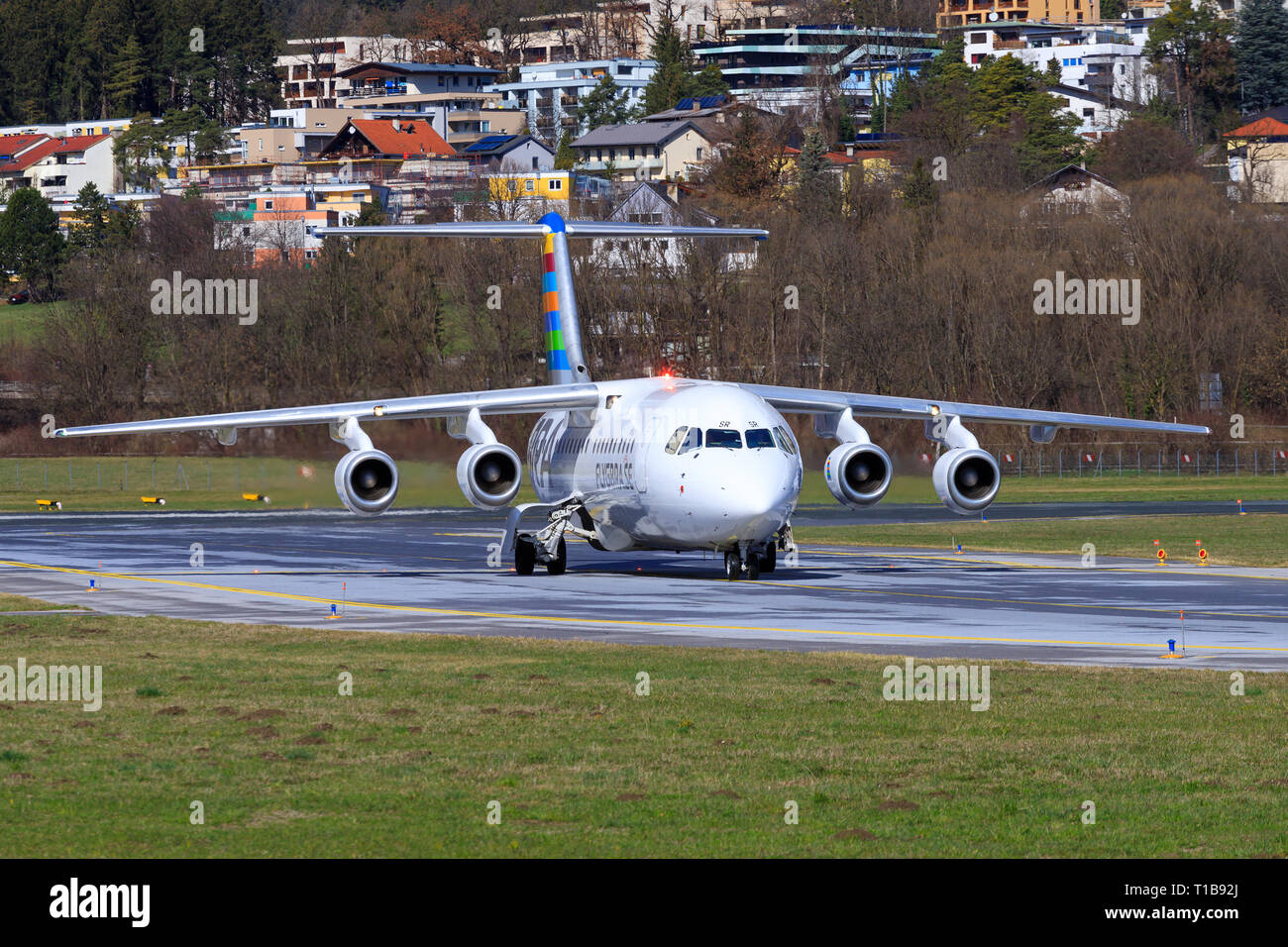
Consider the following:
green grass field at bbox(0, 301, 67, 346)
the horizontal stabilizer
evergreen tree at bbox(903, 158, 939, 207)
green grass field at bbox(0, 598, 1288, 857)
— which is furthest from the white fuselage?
evergreen tree at bbox(903, 158, 939, 207)

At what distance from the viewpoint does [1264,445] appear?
8381cm

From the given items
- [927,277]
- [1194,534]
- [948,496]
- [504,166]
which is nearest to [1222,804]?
[948,496]

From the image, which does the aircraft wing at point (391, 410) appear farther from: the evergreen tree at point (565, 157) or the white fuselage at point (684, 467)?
the evergreen tree at point (565, 157)

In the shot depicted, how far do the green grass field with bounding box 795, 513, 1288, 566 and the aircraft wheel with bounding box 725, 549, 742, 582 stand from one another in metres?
9.58

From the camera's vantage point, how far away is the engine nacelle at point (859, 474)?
35531 millimetres

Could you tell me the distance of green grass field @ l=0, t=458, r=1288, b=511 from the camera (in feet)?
179

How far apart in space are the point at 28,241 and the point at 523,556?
412ft

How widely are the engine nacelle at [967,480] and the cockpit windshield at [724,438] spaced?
496 cm

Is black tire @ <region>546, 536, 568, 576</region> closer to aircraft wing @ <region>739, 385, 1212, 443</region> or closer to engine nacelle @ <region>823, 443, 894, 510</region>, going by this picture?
aircraft wing @ <region>739, 385, 1212, 443</region>

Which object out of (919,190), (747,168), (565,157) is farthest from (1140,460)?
(565,157)

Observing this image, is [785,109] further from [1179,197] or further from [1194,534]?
[1194,534]

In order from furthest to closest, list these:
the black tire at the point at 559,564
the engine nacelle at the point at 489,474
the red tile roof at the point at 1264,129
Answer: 1. the red tile roof at the point at 1264,129
2. the black tire at the point at 559,564
3. the engine nacelle at the point at 489,474

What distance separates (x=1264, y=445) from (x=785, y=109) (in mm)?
117139

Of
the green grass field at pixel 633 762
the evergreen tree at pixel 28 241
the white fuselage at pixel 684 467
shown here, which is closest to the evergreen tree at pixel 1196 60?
the evergreen tree at pixel 28 241
